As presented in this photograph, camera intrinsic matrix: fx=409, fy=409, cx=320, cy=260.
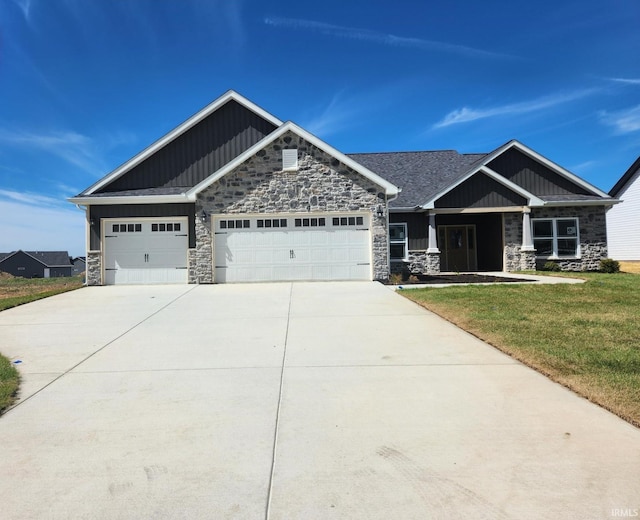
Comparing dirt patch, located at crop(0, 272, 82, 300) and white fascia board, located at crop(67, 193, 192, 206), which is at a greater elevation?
white fascia board, located at crop(67, 193, 192, 206)

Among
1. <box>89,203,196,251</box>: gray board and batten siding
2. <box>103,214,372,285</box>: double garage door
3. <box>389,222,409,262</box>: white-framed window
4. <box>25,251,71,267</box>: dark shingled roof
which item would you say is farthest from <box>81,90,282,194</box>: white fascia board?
<box>25,251,71,267</box>: dark shingled roof

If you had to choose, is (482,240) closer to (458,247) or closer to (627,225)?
(458,247)

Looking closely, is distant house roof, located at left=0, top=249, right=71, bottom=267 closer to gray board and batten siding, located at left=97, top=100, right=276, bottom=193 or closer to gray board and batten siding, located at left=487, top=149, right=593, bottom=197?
gray board and batten siding, located at left=97, top=100, right=276, bottom=193

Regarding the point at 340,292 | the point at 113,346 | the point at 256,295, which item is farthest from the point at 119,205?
the point at 113,346

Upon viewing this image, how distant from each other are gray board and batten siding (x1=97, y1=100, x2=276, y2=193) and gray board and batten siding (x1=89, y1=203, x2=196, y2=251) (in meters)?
1.26

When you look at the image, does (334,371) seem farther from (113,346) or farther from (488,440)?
(113,346)

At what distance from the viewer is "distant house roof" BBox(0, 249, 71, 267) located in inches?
2891

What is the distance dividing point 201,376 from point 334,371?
1.53 meters

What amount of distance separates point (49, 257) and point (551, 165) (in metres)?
83.1

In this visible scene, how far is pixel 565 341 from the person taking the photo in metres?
5.66

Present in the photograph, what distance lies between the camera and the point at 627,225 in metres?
25.3

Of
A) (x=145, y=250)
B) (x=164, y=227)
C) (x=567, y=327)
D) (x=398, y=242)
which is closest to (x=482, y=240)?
(x=398, y=242)

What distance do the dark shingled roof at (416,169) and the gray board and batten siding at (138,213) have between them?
27.6 feet

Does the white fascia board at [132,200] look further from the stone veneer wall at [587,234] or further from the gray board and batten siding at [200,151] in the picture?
the stone veneer wall at [587,234]
